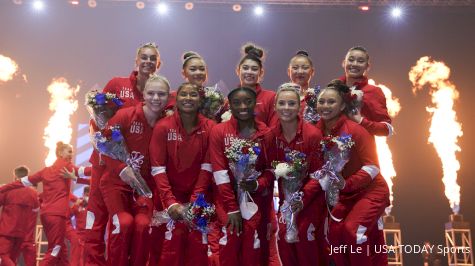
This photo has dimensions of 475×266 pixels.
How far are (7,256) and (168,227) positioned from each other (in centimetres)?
552

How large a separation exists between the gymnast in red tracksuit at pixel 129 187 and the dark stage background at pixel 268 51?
10.1 m

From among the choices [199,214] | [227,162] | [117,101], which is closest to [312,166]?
[227,162]

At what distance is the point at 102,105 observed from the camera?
4723mm

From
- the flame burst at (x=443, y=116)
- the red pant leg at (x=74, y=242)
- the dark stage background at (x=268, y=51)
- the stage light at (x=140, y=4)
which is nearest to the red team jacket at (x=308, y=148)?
the red pant leg at (x=74, y=242)

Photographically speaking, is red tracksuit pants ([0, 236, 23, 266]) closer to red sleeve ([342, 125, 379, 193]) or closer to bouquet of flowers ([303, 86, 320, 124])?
bouquet of flowers ([303, 86, 320, 124])

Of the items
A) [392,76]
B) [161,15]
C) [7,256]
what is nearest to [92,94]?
[7,256]

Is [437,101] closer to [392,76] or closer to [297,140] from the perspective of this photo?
[392,76]

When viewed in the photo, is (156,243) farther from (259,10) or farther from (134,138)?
(259,10)

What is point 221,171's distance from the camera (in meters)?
4.25

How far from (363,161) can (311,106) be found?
912mm

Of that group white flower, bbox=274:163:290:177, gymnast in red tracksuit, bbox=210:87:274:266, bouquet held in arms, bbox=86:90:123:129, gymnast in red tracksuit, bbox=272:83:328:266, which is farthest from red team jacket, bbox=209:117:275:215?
bouquet held in arms, bbox=86:90:123:129

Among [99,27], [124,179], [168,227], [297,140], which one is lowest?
[168,227]

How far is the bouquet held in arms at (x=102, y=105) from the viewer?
15.4 feet

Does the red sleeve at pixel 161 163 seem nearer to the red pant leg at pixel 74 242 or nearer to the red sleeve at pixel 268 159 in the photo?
the red sleeve at pixel 268 159
